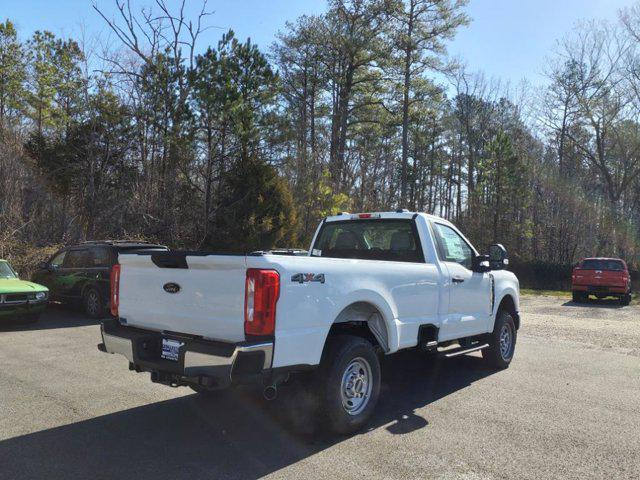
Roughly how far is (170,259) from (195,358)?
0.95 m

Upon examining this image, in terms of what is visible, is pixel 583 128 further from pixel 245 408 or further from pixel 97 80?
pixel 245 408

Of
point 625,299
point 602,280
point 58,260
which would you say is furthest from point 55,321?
point 625,299

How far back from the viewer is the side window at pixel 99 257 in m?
11.8

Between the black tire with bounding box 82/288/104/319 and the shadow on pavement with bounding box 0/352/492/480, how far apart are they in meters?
6.68

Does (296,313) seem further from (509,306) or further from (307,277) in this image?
(509,306)

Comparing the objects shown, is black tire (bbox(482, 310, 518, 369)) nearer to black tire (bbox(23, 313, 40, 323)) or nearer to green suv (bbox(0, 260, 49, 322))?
green suv (bbox(0, 260, 49, 322))

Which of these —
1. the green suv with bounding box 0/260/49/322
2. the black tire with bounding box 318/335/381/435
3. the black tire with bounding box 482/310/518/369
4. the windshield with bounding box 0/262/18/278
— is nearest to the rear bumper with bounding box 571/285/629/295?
the black tire with bounding box 482/310/518/369

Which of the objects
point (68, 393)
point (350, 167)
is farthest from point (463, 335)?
point (350, 167)

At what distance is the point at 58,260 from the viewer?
509 inches

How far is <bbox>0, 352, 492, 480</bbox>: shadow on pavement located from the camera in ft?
13.0

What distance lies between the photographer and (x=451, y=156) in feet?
155

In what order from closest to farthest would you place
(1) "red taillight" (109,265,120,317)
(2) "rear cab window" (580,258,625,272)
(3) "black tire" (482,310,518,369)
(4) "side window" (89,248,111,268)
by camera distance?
(1) "red taillight" (109,265,120,317) → (3) "black tire" (482,310,518,369) → (4) "side window" (89,248,111,268) → (2) "rear cab window" (580,258,625,272)

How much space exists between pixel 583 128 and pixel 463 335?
4172 centimetres

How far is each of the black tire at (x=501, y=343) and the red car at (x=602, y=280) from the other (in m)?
15.6
